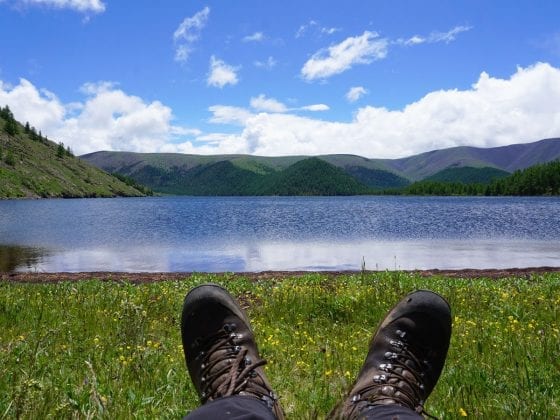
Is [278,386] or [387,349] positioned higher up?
[387,349]

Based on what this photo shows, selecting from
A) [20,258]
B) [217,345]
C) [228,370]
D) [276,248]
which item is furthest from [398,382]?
[276,248]

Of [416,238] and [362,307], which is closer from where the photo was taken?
[362,307]

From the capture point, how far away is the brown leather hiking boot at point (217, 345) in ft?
10.9

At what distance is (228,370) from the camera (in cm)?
364

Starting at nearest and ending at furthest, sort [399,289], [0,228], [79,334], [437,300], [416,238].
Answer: [437,300]
[79,334]
[399,289]
[416,238]
[0,228]

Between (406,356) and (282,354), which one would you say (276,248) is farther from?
(406,356)

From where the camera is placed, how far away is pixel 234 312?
443cm

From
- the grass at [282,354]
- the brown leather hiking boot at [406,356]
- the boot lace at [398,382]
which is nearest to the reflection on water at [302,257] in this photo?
the grass at [282,354]

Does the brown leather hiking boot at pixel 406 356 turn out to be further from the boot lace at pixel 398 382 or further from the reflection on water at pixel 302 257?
the reflection on water at pixel 302 257

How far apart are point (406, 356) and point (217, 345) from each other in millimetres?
1687

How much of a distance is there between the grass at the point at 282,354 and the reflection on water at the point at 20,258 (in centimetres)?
2238

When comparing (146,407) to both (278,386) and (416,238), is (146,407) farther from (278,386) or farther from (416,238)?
(416,238)

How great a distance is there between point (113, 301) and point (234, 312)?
6.13m

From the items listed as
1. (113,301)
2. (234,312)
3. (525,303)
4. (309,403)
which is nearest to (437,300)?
(309,403)
